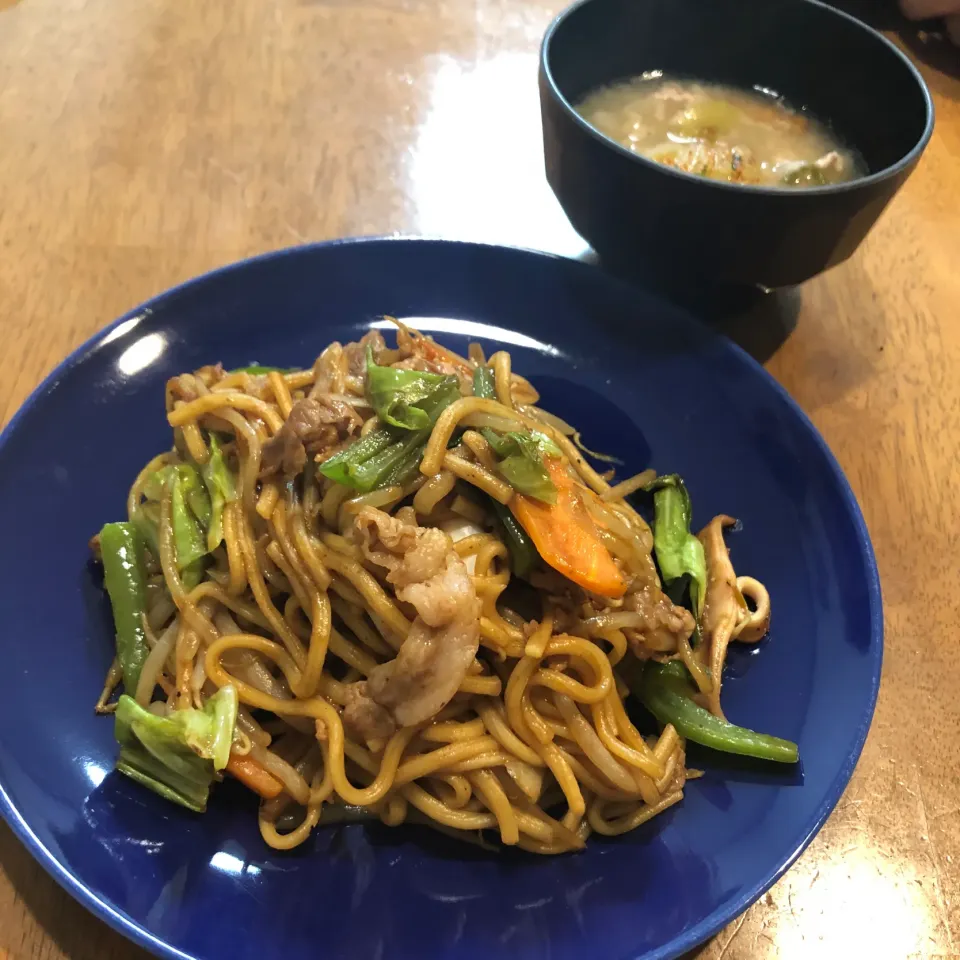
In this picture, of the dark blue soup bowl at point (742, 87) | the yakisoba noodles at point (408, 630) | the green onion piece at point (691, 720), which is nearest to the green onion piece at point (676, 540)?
the yakisoba noodles at point (408, 630)

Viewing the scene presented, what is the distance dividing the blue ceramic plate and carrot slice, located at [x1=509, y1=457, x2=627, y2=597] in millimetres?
453

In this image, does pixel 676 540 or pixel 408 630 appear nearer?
pixel 408 630

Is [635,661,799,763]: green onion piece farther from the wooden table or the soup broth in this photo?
the soup broth

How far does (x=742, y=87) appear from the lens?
9.38 feet

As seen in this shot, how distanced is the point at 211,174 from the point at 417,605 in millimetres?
2307

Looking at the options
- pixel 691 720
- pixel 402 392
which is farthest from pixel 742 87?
pixel 691 720

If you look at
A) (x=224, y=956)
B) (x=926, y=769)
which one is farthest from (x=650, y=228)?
(x=224, y=956)

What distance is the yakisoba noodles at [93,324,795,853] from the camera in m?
1.63

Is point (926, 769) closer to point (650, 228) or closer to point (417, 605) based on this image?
point (417, 605)

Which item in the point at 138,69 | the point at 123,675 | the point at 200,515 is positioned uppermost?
the point at 138,69

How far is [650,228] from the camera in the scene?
2.28 metres

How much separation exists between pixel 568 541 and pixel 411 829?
69 centimetres

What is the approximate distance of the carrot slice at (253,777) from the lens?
64.9 inches

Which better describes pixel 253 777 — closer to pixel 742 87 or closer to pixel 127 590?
pixel 127 590
